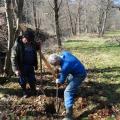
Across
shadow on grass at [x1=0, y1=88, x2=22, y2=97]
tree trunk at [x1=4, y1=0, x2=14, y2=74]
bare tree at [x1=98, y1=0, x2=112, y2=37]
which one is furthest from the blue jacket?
bare tree at [x1=98, y1=0, x2=112, y2=37]

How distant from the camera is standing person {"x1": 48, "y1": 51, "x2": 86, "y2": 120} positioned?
878 centimetres

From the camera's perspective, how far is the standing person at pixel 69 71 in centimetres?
878

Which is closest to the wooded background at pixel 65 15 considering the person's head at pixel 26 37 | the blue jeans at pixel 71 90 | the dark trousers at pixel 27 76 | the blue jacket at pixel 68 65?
the dark trousers at pixel 27 76

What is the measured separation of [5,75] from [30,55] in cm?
359

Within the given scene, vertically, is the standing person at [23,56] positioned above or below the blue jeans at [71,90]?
above

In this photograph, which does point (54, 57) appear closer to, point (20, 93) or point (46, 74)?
point (20, 93)

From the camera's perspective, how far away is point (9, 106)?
10.4 meters

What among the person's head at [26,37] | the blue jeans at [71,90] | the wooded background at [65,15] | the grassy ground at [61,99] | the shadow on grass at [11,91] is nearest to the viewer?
the blue jeans at [71,90]

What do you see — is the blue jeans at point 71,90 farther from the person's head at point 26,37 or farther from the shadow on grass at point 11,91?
the shadow on grass at point 11,91

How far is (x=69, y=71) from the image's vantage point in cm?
891

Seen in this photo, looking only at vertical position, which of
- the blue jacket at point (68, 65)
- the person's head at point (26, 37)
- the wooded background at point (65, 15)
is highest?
the person's head at point (26, 37)

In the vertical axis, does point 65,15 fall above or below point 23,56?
below

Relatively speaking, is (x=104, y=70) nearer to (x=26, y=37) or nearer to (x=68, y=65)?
(x=26, y=37)

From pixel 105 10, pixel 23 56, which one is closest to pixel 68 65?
pixel 23 56
